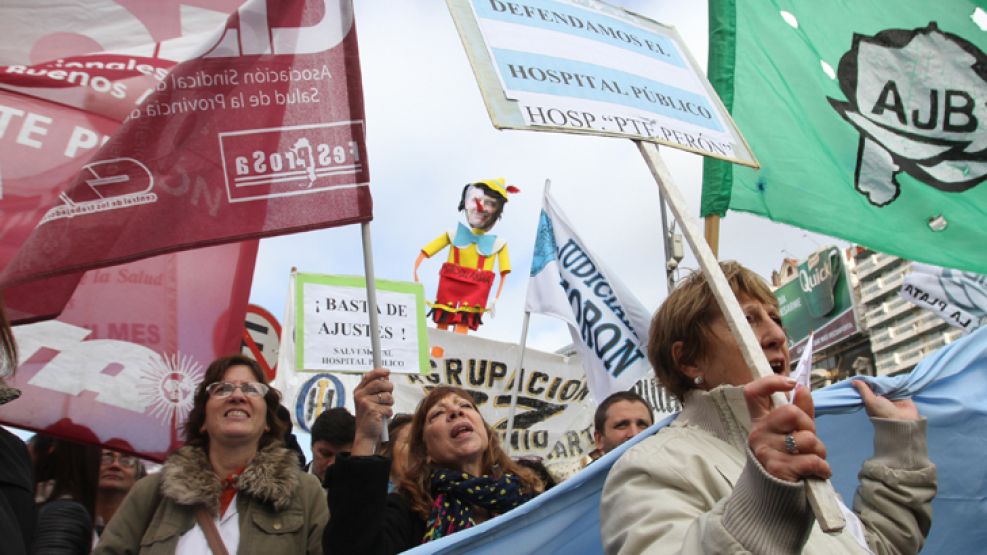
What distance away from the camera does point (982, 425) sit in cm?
263

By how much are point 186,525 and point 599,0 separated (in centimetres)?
199

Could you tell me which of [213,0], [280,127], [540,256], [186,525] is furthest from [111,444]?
[540,256]

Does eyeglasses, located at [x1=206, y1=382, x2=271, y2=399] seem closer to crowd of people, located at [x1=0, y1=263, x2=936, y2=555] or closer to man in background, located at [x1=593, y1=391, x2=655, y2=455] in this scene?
crowd of people, located at [x1=0, y1=263, x2=936, y2=555]

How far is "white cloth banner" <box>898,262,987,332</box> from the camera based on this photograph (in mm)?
5781

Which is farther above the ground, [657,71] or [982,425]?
[657,71]

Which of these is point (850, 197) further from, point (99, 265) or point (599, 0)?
point (99, 265)

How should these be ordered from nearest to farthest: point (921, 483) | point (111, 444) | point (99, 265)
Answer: point (921, 483), point (99, 265), point (111, 444)

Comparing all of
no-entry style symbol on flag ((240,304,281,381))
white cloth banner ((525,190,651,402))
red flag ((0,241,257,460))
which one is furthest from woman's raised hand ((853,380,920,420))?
no-entry style symbol on flag ((240,304,281,381))

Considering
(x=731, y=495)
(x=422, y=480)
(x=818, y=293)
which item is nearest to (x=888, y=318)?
(x=818, y=293)

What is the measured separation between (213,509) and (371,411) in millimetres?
553

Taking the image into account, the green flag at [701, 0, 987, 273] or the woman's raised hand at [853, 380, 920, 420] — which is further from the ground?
the green flag at [701, 0, 987, 273]

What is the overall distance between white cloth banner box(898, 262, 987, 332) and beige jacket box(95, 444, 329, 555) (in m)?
4.68

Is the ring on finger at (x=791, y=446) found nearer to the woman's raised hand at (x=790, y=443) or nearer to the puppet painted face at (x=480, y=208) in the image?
the woman's raised hand at (x=790, y=443)

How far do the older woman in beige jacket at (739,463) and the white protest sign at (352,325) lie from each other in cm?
394
